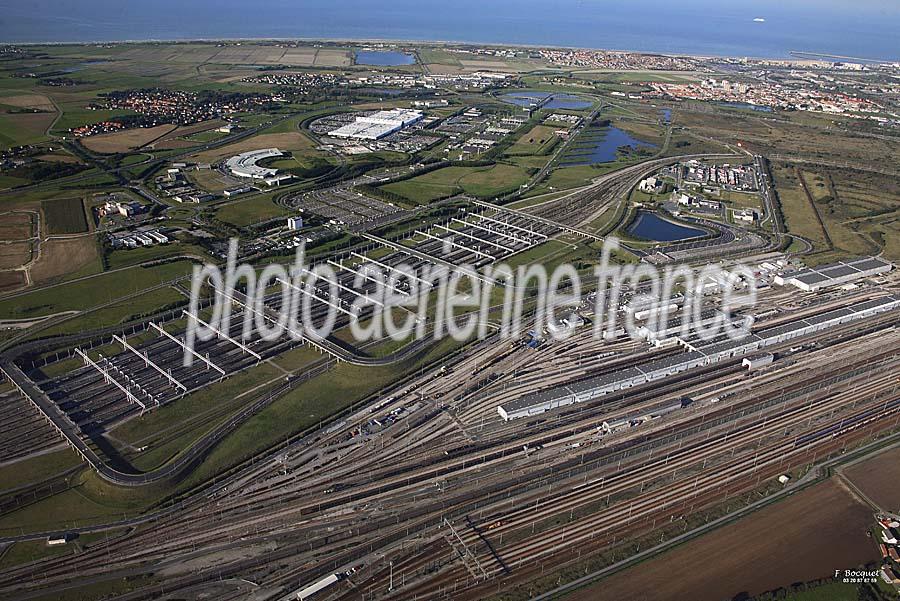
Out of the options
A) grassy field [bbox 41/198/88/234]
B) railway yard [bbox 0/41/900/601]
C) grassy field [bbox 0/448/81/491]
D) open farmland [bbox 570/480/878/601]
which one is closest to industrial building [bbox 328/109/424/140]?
railway yard [bbox 0/41/900/601]

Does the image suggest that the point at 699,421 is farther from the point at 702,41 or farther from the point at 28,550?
the point at 702,41

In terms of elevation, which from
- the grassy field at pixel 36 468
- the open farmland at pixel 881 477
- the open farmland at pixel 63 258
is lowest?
the grassy field at pixel 36 468

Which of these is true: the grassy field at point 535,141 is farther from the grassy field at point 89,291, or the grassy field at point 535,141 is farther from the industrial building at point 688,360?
the grassy field at point 89,291

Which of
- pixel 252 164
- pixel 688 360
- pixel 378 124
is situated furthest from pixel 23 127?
pixel 688 360

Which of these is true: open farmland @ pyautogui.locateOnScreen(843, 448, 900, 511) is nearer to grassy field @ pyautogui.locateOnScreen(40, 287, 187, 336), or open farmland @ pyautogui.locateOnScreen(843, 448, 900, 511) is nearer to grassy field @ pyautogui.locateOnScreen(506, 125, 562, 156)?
grassy field @ pyautogui.locateOnScreen(40, 287, 187, 336)

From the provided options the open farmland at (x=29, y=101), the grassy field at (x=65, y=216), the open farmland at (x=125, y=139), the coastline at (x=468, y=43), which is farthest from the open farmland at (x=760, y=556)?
the coastline at (x=468, y=43)

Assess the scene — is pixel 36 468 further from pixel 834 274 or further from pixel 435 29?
pixel 435 29
